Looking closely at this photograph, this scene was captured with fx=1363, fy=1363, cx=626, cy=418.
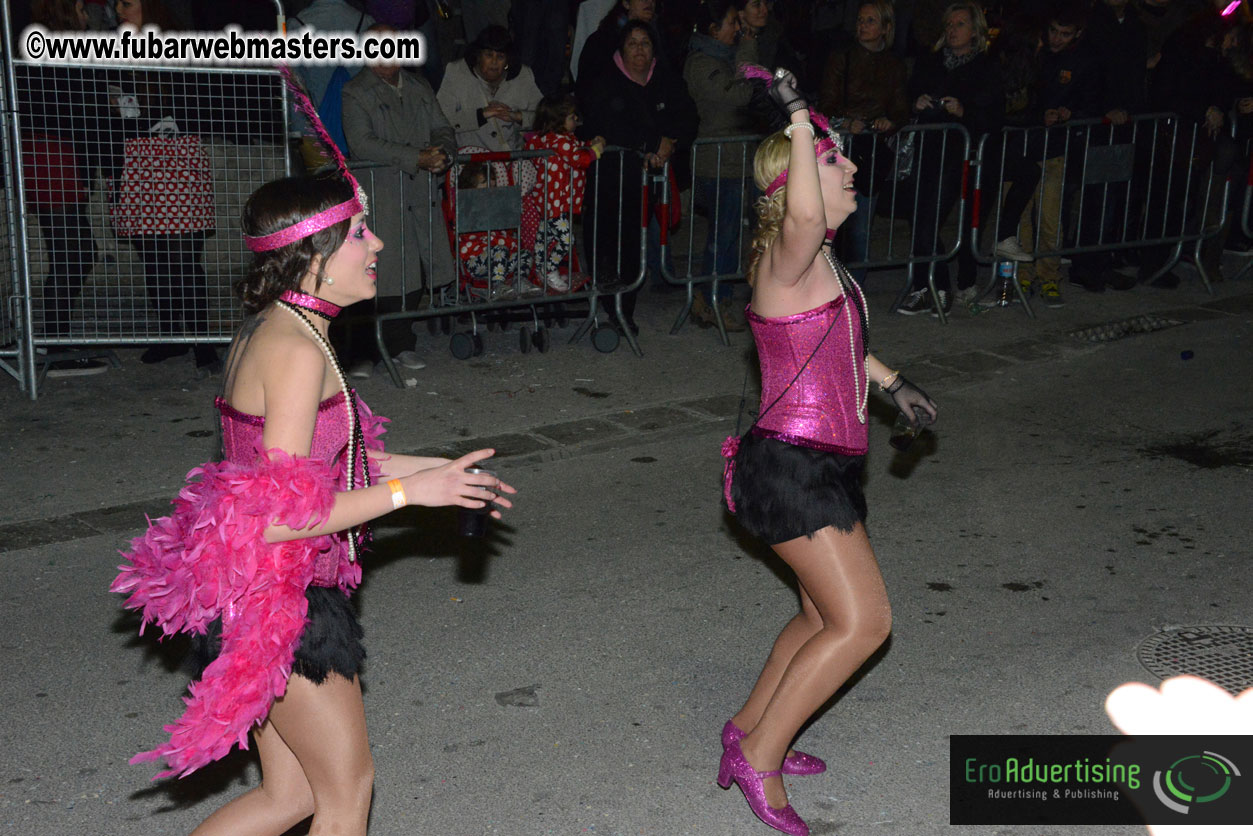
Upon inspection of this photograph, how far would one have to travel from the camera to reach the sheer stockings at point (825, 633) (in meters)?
3.82

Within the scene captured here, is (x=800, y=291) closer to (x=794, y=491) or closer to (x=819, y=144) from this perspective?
(x=819, y=144)

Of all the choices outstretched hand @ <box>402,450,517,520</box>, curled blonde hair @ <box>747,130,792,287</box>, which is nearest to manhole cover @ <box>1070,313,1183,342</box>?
curled blonde hair @ <box>747,130,792,287</box>

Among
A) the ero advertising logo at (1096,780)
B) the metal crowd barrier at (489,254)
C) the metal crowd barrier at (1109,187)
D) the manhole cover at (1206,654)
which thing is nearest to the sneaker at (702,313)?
the metal crowd barrier at (489,254)

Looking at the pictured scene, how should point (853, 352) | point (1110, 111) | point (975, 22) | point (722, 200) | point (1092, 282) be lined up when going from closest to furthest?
point (853, 352)
point (722, 200)
point (975, 22)
point (1110, 111)
point (1092, 282)

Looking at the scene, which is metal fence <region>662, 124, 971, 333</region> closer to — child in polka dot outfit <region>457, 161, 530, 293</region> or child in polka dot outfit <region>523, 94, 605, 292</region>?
child in polka dot outfit <region>523, 94, 605, 292</region>

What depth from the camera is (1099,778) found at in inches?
168

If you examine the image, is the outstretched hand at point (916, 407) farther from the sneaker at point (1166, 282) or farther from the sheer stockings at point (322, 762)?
the sneaker at point (1166, 282)

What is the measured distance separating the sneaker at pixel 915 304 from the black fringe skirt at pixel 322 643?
770 centimetres

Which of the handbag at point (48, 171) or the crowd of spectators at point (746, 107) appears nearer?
the handbag at point (48, 171)

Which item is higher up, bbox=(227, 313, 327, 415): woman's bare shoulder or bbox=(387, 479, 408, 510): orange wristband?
bbox=(227, 313, 327, 415): woman's bare shoulder

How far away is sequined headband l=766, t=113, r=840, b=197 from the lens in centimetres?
393

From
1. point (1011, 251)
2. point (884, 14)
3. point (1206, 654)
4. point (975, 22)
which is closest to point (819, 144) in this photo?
point (1206, 654)

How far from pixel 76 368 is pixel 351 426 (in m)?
5.75

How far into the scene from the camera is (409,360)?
8719 millimetres
